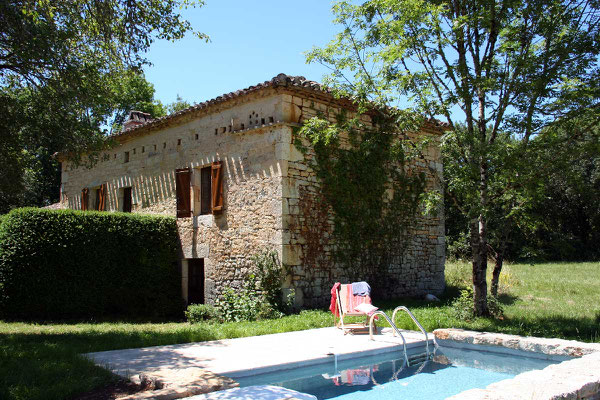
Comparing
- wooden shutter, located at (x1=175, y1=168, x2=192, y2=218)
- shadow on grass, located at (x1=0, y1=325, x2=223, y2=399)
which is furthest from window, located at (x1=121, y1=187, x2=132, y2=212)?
shadow on grass, located at (x1=0, y1=325, x2=223, y2=399)

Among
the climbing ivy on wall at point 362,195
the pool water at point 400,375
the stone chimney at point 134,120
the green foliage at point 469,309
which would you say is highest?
the stone chimney at point 134,120

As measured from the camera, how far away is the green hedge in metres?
9.75

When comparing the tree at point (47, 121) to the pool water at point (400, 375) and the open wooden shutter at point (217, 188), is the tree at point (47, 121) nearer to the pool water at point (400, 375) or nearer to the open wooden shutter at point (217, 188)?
the open wooden shutter at point (217, 188)

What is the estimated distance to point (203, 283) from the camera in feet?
40.2

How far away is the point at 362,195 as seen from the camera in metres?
10.9

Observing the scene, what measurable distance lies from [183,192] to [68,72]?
14.9 ft

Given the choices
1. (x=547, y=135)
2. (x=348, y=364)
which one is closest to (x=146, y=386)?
(x=348, y=364)

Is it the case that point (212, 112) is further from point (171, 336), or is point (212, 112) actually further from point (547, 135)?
point (547, 135)

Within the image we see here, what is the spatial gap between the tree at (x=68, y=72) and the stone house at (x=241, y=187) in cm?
227

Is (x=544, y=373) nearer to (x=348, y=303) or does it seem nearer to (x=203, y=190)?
(x=348, y=303)

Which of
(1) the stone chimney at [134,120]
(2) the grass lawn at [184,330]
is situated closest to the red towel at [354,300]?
(2) the grass lawn at [184,330]

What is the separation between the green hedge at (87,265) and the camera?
9.75 m

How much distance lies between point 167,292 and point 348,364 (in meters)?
7.05

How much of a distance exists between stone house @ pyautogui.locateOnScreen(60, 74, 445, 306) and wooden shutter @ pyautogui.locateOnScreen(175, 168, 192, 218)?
26 millimetres
